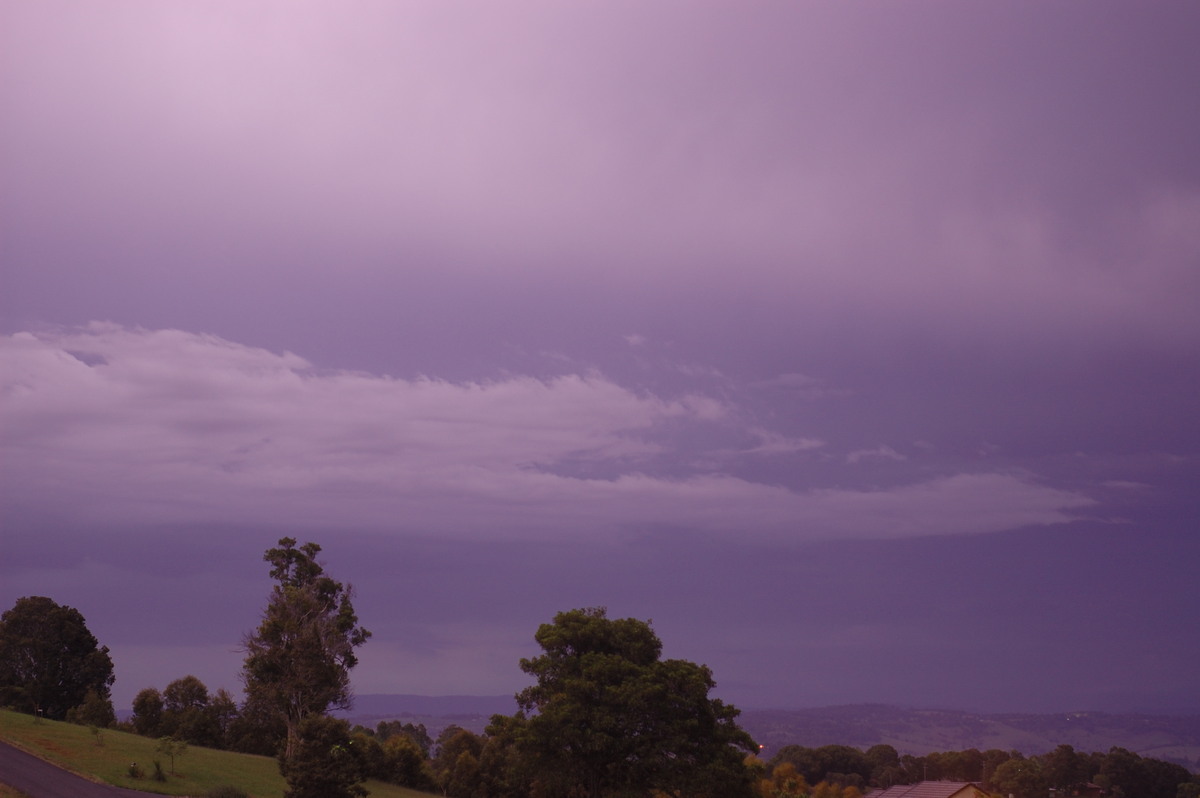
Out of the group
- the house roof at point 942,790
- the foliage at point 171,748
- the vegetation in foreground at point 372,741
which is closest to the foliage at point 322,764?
the vegetation in foreground at point 372,741

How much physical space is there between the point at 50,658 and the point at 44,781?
52.1 m

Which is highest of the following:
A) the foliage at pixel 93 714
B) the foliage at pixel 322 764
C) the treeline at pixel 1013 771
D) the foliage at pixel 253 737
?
the foliage at pixel 322 764

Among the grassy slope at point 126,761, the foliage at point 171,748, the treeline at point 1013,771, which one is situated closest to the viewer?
the grassy slope at point 126,761

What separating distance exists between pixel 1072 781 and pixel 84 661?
334ft

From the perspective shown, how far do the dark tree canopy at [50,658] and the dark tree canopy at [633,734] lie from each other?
54.0 metres

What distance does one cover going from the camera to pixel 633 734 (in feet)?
149

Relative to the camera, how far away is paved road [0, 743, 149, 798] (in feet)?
124

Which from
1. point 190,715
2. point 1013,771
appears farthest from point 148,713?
point 1013,771

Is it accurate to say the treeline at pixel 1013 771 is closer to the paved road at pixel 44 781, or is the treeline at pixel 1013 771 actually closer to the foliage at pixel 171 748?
the foliage at pixel 171 748

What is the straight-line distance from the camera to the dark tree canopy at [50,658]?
83.2 metres

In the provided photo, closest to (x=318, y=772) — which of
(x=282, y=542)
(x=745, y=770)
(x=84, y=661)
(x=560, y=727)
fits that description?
(x=560, y=727)

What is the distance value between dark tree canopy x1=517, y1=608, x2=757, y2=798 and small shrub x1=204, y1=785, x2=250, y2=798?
13.1 m

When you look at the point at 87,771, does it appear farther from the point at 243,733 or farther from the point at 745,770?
the point at 243,733

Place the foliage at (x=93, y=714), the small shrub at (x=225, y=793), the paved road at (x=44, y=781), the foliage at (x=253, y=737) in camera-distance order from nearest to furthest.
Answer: the paved road at (x=44, y=781) → the small shrub at (x=225, y=793) → the foliage at (x=93, y=714) → the foliage at (x=253, y=737)
